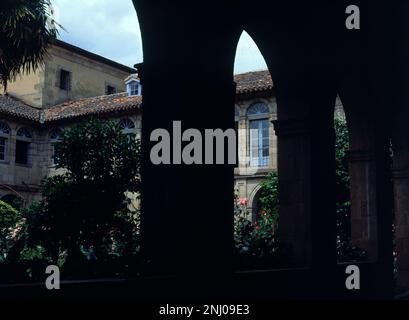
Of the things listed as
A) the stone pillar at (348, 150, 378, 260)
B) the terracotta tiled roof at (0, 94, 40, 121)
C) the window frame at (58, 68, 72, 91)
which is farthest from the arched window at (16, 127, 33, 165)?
the stone pillar at (348, 150, 378, 260)

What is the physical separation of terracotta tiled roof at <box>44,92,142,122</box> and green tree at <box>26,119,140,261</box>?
10.9m

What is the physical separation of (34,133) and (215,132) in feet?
70.4

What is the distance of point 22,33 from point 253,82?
40.5ft

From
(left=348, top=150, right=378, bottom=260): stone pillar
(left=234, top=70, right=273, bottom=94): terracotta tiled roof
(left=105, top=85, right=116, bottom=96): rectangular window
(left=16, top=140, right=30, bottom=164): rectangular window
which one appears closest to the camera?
(left=348, top=150, right=378, bottom=260): stone pillar

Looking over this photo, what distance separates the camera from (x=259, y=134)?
21.6 m

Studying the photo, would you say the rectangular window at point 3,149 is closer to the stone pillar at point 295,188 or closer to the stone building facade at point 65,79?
the stone building facade at point 65,79

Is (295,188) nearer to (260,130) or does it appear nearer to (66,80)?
(260,130)

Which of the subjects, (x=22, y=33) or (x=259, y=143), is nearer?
(x=22, y=33)

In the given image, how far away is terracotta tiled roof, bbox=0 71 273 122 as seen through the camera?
21312 mm

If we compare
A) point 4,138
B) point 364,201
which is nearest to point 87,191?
point 364,201

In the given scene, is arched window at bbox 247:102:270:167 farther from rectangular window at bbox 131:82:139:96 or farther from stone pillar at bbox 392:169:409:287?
stone pillar at bbox 392:169:409:287
